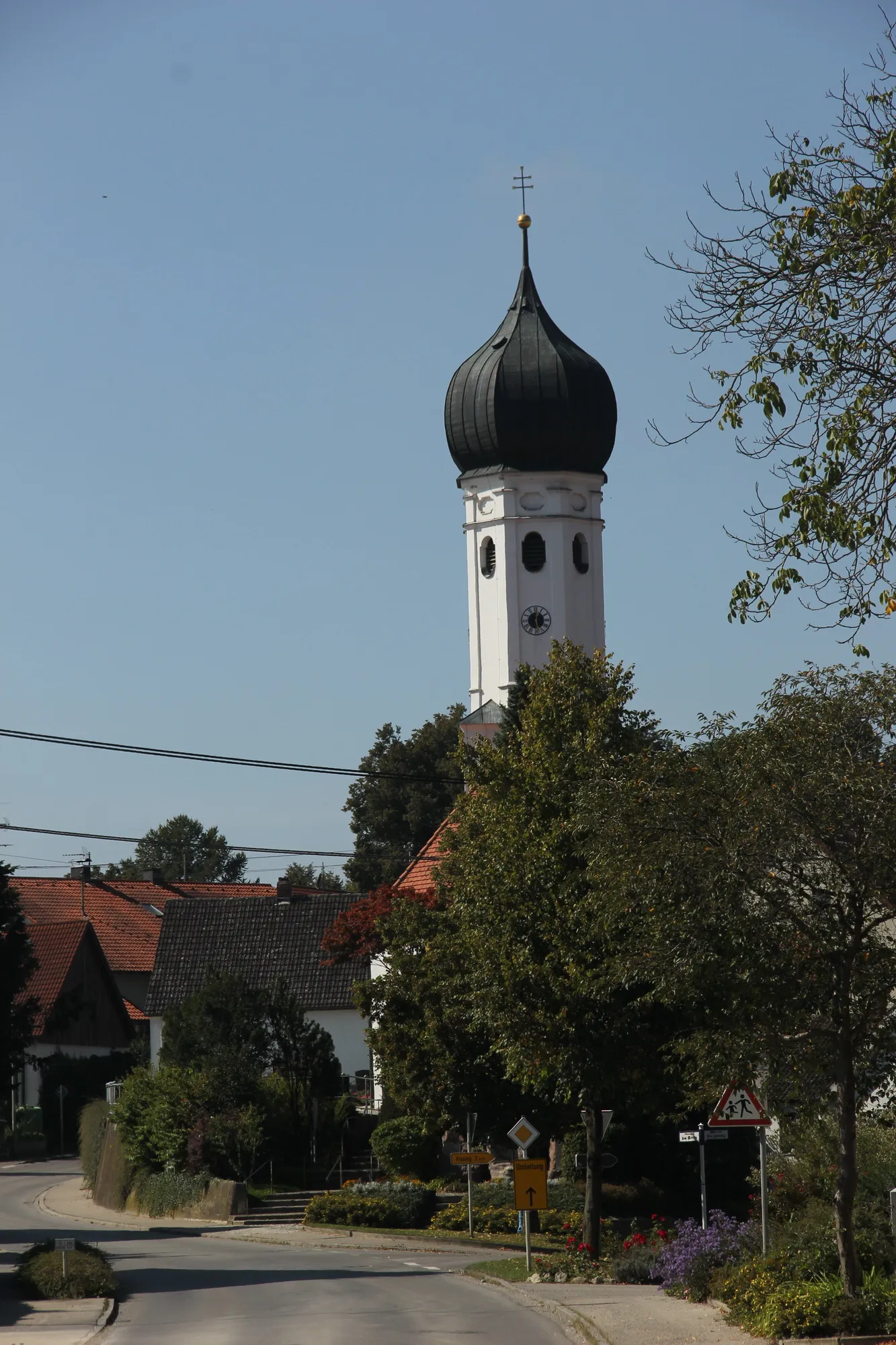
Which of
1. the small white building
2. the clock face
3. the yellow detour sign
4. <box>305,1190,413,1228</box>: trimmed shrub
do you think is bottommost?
<box>305,1190,413,1228</box>: trimmed shrub

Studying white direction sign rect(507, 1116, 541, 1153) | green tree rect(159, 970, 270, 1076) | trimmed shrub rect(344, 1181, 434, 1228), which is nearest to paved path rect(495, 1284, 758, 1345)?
white direction sign rect(507, 1116, 541, 1153)

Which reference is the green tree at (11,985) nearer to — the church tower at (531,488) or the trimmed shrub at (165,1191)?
the trimmed shrub at (165,1191)

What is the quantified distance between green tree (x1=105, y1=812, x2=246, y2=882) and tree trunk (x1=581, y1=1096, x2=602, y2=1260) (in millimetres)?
111168

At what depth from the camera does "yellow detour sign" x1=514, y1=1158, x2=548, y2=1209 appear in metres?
26.0

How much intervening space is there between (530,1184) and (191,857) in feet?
389

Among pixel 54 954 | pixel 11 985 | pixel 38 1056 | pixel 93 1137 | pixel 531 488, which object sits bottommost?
pixel 93 1137

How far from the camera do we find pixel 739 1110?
67.2 ft

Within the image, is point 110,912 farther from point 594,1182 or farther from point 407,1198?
point 594,1182

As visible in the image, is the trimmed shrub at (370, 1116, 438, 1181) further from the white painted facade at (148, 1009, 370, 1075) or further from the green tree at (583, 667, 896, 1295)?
the green tree at (583, 667, 896, 1295)

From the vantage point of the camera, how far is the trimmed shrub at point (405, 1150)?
42.9 metres

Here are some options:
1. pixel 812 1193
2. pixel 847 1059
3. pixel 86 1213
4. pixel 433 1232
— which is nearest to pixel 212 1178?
pixel 86 1213

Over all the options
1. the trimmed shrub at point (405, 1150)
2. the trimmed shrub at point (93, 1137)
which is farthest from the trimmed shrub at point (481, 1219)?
the trimmed shrub at point (93, 1137)

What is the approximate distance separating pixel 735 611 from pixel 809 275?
7.69 ft

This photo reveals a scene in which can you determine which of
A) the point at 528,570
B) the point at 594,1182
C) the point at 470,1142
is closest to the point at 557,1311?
the point at 594,1182
